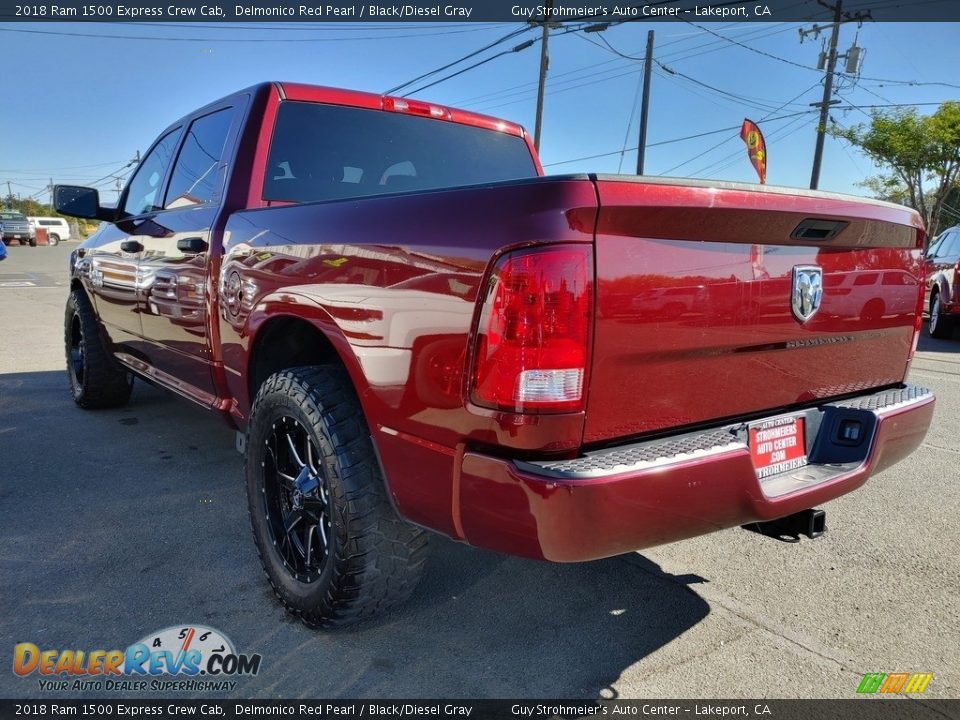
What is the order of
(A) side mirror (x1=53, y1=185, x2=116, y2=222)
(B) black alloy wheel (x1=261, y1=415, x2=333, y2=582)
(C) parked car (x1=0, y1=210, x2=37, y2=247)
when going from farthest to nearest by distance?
1. (C) parked car (x1=0, y1=210, x2=37, y2=247)
2. (A) side mirror (x1=53, y1=185, x2=116, y2=222)
3. (B) black alloy wheel (x1=261, y1=415, x2=333, y2=582)

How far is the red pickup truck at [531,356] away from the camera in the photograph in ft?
5.30

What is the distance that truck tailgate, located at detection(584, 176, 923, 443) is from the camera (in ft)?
5.47

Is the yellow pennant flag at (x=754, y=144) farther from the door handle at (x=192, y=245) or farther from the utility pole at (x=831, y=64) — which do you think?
the utility pole at (x=831, y=64)

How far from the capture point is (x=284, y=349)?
2.73 metres

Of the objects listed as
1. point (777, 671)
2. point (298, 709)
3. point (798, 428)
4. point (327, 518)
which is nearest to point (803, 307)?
point (798, 428)

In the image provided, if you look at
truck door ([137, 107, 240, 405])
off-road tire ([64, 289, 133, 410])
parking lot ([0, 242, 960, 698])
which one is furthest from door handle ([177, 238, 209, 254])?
off-road tire ([64, 289, 133, 410])

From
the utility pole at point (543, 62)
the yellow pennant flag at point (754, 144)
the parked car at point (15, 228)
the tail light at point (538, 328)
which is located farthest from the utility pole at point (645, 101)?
the parked car at point (15, 228)

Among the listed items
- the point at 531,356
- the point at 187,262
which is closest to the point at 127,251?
the point at 187,262

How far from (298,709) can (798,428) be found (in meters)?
1.68

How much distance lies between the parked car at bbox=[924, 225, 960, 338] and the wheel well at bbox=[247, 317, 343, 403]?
9.48 m

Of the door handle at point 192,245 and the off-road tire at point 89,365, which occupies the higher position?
the door handle at point 192,245

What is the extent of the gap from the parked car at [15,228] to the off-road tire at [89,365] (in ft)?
133

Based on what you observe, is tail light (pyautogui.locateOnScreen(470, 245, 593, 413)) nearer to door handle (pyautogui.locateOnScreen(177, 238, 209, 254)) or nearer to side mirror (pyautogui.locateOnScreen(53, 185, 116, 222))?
door handle (pyautogui.locateOnScreen(177, 238, 209, 254))

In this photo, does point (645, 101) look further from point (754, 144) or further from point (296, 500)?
point (296, 500)
